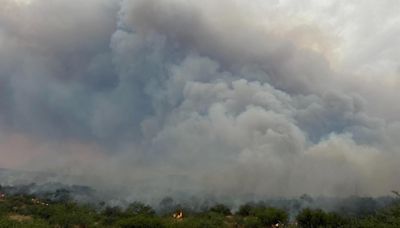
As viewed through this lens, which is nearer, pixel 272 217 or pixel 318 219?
pixel 318 219

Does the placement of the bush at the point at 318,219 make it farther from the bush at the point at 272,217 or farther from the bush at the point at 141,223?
the bush at the point at 141,223

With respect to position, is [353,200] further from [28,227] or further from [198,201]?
[28,227]

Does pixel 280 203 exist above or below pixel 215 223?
above

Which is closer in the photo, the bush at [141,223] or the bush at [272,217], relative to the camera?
the bush at [141,223]

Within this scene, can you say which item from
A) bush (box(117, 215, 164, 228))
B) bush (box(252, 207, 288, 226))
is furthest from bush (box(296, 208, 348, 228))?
bush (box(117, 215, 164, 228))

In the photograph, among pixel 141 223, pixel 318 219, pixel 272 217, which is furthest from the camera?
pixel 272 217

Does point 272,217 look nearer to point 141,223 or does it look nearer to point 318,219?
point 318,219

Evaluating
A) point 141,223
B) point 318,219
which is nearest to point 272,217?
point 318,219

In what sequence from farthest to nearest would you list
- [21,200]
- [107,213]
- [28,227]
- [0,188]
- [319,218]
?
[0,188]
[21,200]
[107,213]
[319,218]
[28,227]

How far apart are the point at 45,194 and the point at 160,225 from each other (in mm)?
111640

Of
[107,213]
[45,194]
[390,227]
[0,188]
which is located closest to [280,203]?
[107,213]

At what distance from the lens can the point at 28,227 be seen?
5916cm

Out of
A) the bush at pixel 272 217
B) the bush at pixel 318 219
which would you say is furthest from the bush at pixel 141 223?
the bush at pixel 318 219

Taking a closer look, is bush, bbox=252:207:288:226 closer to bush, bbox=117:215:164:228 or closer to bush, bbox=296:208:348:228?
bush, bbox=296:208:348:228
